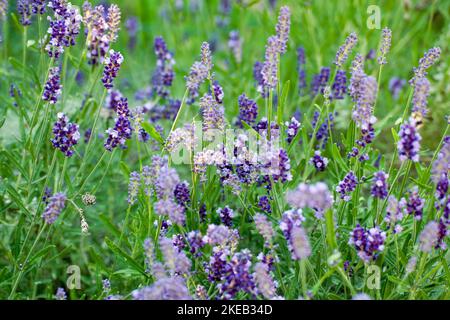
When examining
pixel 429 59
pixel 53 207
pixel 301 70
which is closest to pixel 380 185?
pixel 429 59

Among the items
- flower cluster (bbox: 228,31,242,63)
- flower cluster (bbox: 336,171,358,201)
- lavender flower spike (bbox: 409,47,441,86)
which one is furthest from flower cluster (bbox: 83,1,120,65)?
flower cluster (bbox: 228,31,242,63)

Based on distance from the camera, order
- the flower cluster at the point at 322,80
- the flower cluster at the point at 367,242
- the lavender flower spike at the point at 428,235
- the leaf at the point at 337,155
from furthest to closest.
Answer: the flower cluster at the point at 322,80, the leaf at the point at 337,155, the flower cluster at the point at 367,242, the lavender flower spike at the point at 428,235

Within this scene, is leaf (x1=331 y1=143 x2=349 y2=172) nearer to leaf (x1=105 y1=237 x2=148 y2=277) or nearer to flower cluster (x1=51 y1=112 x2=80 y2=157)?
leaf (x1=105 y1=237 x2=148 y2=277)

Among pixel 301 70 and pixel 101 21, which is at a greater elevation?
pixel 301 70

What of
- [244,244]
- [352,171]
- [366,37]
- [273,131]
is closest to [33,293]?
[244,244]

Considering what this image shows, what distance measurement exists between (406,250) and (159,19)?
3.37 meters

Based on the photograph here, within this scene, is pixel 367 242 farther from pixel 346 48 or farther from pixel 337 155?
pixel 346 48

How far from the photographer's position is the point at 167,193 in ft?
6.24

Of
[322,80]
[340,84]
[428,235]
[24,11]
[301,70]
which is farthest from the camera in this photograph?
[301,70]

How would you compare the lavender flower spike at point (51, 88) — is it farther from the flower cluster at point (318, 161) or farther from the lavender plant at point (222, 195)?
the flower cluster at point (318, 161)

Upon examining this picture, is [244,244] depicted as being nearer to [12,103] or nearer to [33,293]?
[33,293]

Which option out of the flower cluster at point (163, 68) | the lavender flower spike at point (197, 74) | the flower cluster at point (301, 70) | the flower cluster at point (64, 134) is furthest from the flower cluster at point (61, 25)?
the flower cluster at point (301, 70)

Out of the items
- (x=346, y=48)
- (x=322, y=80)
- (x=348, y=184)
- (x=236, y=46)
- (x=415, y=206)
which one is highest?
(x=236, y=46)

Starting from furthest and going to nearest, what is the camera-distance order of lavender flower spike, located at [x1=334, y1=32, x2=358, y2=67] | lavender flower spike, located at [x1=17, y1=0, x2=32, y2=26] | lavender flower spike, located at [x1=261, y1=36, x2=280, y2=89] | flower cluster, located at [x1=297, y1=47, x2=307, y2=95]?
flower cluster, located at [x1=297, y1=47, x2=307, y2=95]
lavender flower spike, located at [x1=17, y1=0, x2=32, y2=26]
lavender flower spike, located at [x1=334, y1=32, x2=358, y2=67]
lavender flower spike, located at [x1=261, y1=36, x2=280, y2=89]
